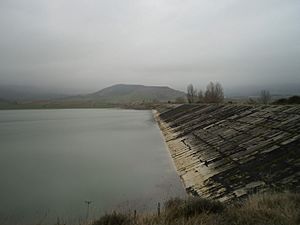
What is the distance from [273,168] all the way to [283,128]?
210 inches

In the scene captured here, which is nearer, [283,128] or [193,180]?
[193,180]

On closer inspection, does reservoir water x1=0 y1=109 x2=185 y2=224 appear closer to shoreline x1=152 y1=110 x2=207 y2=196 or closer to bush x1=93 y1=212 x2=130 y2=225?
shoreline x1=152 y1=110 x2=207 y2=196

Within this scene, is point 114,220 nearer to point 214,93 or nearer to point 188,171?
point 188,171

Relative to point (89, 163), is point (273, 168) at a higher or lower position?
higher

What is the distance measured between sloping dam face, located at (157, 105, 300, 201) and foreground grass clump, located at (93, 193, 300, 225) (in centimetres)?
332

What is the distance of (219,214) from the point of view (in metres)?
6.03

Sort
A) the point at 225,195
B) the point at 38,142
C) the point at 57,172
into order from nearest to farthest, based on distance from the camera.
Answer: the point at 225,195 < the point at 57,172 < the point at 38,142

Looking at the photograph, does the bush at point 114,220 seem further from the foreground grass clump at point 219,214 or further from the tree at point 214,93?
the tree at point 214,93

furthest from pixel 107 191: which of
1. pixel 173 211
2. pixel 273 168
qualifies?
pixel 173 211

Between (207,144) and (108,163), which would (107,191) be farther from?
(207,144)

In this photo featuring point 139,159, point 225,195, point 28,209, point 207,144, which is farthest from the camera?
point 139,159

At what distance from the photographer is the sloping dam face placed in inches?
431

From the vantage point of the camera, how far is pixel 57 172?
18.2 meters

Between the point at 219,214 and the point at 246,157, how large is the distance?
8.86 m
